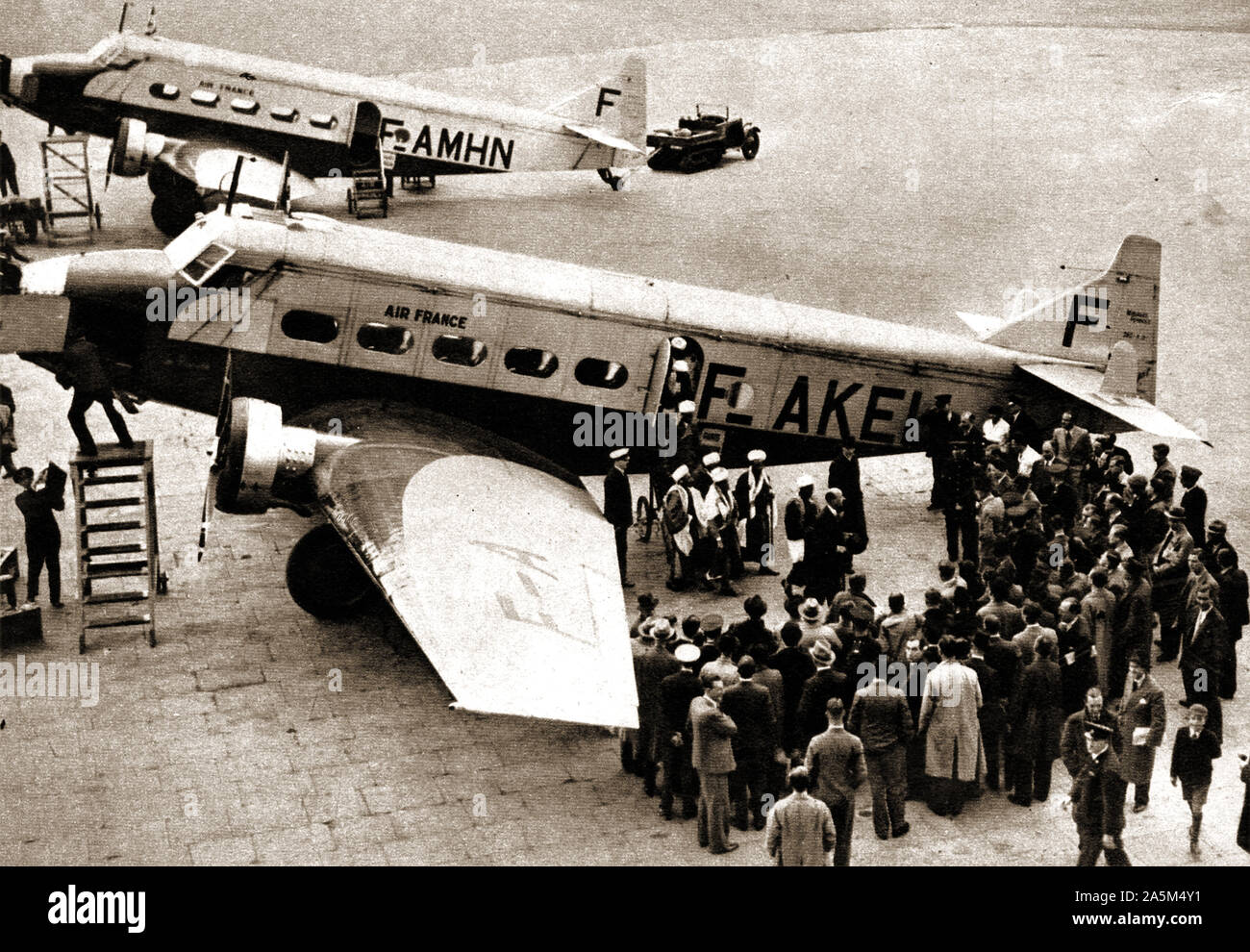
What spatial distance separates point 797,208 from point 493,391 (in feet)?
59.2

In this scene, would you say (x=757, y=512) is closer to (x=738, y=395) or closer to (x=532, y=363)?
(x=738, y=395)

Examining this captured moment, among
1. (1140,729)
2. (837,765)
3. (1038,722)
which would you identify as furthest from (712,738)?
(1140,729)

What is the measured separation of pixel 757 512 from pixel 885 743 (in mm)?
6153

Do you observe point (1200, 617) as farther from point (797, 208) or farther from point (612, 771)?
point (797, 208)

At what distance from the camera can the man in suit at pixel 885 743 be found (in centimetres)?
1426

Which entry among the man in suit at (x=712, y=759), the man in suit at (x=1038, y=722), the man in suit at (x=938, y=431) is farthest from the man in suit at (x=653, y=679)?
the man in suit at (x=938, y=431)

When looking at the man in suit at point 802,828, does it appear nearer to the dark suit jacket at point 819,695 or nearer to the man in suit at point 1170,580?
the dark suit jacket at point 819,695

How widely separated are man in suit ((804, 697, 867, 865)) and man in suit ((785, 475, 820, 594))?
4909 mm

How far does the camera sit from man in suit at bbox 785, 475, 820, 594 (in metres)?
18.7

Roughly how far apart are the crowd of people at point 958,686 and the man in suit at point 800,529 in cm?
5

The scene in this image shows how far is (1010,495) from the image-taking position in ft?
62.3

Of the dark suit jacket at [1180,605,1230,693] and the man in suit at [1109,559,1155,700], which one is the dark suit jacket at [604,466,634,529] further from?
the dark suit jacket at [1180,605,1230,693]

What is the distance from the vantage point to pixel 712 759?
1391 centimetres

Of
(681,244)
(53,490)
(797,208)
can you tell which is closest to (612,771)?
(53,490)
